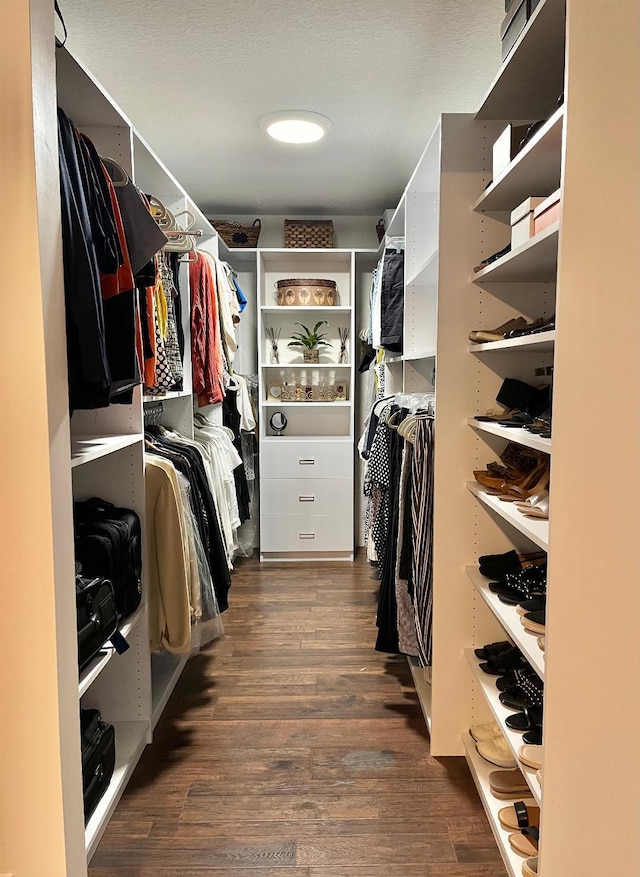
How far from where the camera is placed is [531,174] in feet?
5.47

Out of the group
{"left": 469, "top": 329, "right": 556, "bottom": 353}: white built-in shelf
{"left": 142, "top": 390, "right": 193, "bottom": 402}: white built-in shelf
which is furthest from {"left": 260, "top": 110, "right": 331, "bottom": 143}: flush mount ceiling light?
{"left": 469, "top": 329, "right": 556, "bottom": 353}: white built-in shelf

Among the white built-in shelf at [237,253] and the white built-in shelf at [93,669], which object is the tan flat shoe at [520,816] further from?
the white built-in shelf at [237,253]

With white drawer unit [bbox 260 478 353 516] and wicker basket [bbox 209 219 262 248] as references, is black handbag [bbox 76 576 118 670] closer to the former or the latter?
white drawer unit [bbox 260 478 353 516]

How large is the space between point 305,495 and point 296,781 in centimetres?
245

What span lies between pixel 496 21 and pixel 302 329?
2.71m

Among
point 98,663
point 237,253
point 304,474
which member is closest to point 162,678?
point 98,663

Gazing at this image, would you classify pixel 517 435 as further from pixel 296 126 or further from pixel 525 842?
pixel 296 126

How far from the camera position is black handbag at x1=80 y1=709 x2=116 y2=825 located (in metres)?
1.70

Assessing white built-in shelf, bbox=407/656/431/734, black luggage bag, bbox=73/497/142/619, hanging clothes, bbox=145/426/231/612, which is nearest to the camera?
black luggage bag, bbox=73/497/142/619

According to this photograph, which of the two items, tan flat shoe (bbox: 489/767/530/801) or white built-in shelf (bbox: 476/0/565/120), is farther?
tan flat shoe (bbox: 489/767/530/801)

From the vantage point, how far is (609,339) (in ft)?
3.76

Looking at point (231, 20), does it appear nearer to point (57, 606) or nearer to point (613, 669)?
point (57, 606)

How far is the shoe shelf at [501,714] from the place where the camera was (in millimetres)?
1382

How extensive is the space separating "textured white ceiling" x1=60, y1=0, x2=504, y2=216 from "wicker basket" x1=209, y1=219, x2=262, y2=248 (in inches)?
25.9
